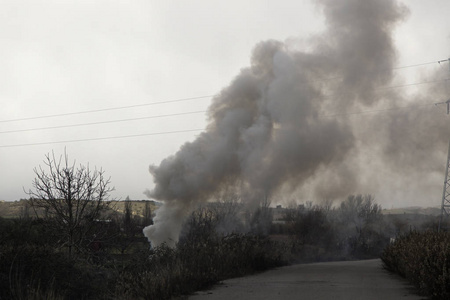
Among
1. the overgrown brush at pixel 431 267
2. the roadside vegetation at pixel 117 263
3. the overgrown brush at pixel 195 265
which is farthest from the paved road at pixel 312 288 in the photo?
the roadside vegetation at pixel 117 263

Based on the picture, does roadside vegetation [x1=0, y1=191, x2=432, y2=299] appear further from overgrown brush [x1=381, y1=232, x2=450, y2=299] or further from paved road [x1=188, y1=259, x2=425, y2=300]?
overgrown brush [x1=381, y1=232, x2=450, y2=299]

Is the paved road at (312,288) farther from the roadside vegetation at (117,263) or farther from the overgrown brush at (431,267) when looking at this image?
the roadside vegetation at (117,263)

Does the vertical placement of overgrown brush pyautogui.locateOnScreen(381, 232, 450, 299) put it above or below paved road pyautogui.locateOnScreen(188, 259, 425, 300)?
above

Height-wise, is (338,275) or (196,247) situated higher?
(196,247)

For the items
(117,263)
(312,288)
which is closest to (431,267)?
(312,288)

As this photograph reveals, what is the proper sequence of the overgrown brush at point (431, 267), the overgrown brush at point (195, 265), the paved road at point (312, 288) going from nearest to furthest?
1. the overgrown brush at point (431, 267)
2. the overgrown brush at point (195, 265)
3. the paved road at point (312, 288)

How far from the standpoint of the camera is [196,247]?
15.4 metres

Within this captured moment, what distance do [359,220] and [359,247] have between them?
225 inches

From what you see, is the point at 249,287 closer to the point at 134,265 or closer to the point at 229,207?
the point at 134,265

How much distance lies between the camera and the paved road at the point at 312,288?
1102 centimetres

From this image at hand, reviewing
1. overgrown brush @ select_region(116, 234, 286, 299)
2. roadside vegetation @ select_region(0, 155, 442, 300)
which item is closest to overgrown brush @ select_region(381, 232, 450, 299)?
roadside vegetation @ select_region(0, 155, 442, 300)

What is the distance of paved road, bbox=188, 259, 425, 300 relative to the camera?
11.0 meters

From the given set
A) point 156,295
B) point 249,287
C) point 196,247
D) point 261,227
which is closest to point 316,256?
point 261,227

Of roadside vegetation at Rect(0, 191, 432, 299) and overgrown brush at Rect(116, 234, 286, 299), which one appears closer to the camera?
overgrown brush at Rect(116, 234, 286, 299)
